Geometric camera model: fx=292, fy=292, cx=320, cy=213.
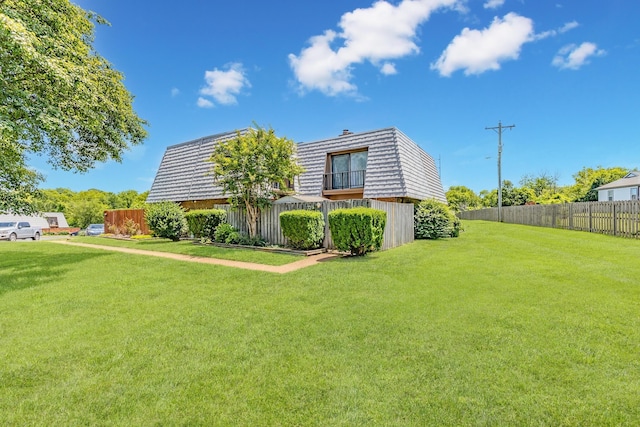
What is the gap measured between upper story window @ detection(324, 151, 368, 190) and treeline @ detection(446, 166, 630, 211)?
2161 centimetres

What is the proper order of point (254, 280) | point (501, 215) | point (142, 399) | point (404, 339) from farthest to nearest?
point (501, 215) → point (254, 280) → point (404, 339) → point (142, 399)

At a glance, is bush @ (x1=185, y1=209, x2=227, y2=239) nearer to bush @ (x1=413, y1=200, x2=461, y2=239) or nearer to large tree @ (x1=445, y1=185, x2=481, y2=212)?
bush @ (x1=413, y1=200, x2=461, y2=239)

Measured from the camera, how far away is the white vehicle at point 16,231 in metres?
23.4

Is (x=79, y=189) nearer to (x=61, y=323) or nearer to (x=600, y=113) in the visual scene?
(x=61, y=323)

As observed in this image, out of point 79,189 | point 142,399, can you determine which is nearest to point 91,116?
point 142,399

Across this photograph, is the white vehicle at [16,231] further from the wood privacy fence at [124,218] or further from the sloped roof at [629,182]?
the sloped roof at [629,182]

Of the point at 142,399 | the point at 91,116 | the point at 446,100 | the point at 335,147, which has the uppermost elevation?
the point at 446,100

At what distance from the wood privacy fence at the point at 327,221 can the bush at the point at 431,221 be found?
3.58 feet

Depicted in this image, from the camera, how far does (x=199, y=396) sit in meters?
2.67

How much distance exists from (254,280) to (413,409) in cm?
508

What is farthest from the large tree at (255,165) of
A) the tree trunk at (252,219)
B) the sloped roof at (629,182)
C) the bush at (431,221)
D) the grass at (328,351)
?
the sloped roof at (629,182)

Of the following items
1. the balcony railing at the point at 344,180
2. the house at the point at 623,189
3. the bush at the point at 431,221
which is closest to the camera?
the bush at the point at 431,221

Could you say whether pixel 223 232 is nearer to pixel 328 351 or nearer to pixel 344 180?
pixel 344 180

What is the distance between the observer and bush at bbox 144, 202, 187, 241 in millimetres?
15234
